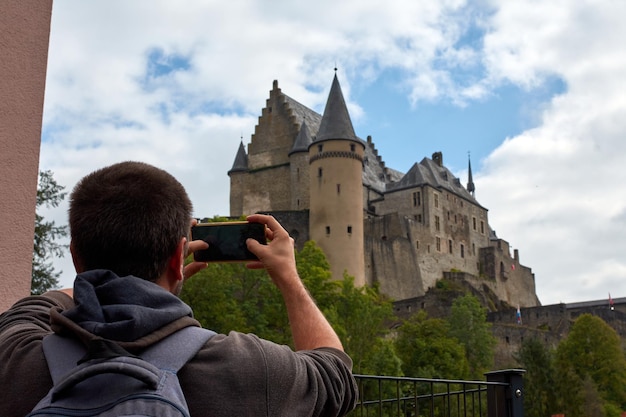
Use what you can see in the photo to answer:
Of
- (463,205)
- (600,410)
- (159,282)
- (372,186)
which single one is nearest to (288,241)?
(159,282)

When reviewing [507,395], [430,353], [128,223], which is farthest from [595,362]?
[128,223]

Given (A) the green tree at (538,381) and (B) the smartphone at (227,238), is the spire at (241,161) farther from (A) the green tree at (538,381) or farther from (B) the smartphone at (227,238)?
(B) the smartphone at (227,238)

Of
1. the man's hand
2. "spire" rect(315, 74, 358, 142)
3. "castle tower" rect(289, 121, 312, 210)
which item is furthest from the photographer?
"castle tower" rect(289, 121, 312, 210)

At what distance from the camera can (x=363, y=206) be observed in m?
58.8

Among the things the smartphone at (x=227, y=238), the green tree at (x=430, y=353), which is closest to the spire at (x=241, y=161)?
the green tree at (x=430, y=353)

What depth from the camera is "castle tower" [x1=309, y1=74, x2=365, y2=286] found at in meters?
48.0

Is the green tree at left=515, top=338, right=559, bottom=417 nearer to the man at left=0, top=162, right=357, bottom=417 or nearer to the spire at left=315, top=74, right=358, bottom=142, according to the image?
the spire at left=315, top=74, right=358, bottom=142

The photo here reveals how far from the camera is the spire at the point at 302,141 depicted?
5525 cm

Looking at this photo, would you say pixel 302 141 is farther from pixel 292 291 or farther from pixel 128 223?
pixel 128 223

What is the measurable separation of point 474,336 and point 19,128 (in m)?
41.5

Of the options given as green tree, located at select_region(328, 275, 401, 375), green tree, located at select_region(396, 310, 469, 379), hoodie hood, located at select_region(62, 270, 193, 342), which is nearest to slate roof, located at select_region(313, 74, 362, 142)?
green tree, located at select_region(328, 275, 401, 375)

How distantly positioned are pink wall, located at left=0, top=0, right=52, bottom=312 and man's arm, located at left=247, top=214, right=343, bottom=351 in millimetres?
2580

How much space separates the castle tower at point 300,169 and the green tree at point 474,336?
504 inches

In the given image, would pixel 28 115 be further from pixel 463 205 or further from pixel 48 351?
pixel 463 205
